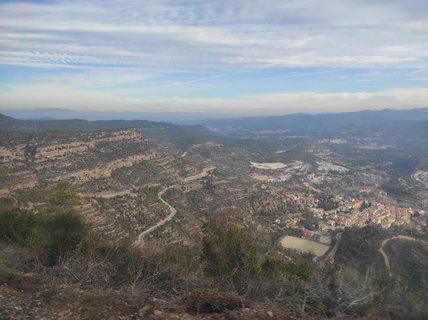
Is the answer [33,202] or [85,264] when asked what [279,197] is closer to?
[33,202]

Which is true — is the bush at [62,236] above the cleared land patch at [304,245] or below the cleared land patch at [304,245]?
above

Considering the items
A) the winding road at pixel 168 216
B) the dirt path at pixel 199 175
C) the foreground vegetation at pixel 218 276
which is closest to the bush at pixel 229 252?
the foreground vegetation at pixel 218 276

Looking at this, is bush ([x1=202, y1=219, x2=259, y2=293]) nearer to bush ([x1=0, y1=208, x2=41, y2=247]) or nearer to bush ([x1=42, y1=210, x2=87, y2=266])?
bush ([x1=42, y1=210, x2=87, y2=266])

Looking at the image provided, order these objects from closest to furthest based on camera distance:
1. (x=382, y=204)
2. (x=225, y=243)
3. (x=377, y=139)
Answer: (x=225, y=243) → (x=382, y=204) → (x=377, y=139)

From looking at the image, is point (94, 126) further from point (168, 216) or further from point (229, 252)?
point (229, 252)

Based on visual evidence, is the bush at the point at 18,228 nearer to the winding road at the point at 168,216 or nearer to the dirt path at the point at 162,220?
the winding road at the point at 168,216

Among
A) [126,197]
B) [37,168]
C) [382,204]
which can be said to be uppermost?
[37,168]

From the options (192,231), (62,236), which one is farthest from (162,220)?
(62,236)

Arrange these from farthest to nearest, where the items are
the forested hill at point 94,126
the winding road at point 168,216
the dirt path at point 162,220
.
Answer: the forested hill at point 94,126 → the dirt path at point 162,220 → the winding road at point 168,216

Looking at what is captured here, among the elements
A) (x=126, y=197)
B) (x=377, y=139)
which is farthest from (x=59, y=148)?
(x=377, y=139)
